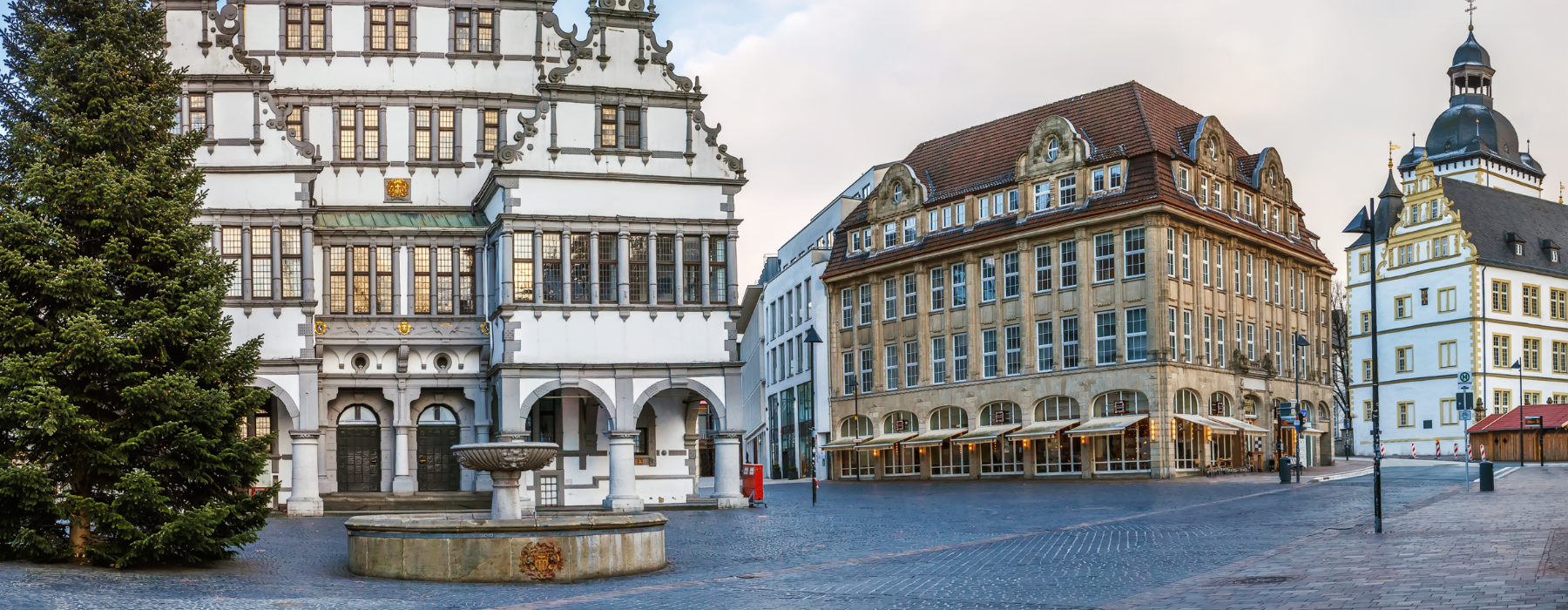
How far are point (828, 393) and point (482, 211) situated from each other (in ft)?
115

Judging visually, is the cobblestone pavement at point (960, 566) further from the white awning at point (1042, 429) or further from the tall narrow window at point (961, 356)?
the tall narrow window at point (961, 356)

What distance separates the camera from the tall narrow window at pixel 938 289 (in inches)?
2635

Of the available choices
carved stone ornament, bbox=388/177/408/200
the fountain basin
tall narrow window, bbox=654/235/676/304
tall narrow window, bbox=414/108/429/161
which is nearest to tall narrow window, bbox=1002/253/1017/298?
tall narrow window, bbox=654/235/676/304

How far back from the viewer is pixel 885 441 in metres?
68.9

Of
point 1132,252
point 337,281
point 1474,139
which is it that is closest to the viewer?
point 337,281

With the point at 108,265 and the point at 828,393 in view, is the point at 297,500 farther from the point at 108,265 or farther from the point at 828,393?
the point at 828,393

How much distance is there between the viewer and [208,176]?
39.4 meters

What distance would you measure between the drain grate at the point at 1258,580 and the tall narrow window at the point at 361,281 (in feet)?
93.9

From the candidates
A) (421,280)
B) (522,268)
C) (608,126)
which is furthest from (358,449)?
(608,126)

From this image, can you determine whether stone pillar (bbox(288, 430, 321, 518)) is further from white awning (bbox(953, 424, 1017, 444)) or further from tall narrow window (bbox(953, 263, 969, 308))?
tall narrow window (bbox(953, 263, 969, 308))

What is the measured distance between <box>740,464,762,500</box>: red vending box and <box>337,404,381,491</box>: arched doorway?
988cm

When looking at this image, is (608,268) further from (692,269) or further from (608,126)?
(608,126)

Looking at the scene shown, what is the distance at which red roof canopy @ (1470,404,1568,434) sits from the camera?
69.9 meters

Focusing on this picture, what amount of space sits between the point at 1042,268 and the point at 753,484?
24378 mm
